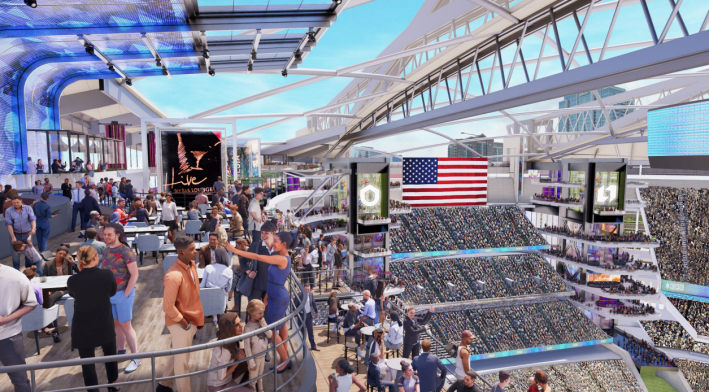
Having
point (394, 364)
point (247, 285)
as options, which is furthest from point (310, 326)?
point (247, 285)

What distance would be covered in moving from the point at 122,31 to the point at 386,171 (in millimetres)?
11156

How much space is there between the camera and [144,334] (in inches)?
242

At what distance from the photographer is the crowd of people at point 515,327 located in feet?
83.6

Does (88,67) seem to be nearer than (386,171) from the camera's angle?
Yes

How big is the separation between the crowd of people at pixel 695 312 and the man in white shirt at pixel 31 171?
38177 mm

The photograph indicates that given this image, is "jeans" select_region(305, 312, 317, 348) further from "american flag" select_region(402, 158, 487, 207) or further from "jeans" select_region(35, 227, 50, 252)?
"american flag" select_region(402, 158, 487, 207)

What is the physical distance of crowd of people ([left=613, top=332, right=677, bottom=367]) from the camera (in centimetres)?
2672

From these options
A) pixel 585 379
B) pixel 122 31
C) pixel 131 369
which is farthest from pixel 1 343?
Answer: pixel 585 379

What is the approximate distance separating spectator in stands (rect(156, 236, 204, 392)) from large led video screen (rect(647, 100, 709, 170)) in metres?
9.35

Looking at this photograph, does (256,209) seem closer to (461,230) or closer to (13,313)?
(13,313)

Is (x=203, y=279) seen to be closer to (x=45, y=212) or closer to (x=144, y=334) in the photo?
(x=144, y=334)

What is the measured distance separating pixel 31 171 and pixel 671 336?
124ft

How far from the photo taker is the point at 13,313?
3.87m

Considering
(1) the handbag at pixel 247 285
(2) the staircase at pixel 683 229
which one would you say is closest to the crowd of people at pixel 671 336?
(2) the staircase at pixel 683 229
